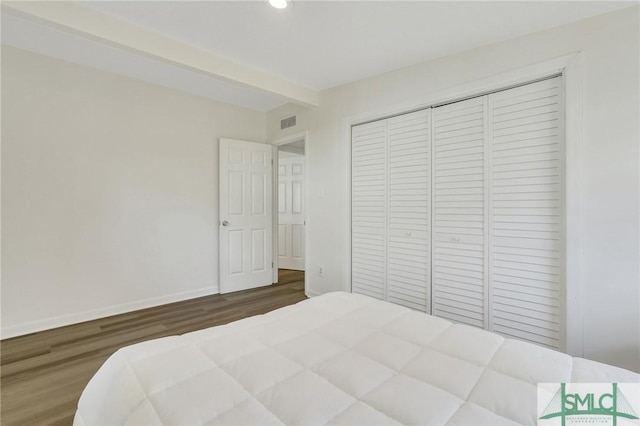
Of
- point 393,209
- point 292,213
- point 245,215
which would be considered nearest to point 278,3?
point 393,209

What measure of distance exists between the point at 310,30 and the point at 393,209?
1695 mm

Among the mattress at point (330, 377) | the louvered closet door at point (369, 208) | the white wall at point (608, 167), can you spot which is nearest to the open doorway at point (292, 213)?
the louvered closet door at point (369, 208)

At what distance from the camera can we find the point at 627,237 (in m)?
1.83

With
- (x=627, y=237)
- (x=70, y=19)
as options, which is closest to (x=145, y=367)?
(x=70, y=19)

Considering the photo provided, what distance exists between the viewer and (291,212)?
5688 millimetres

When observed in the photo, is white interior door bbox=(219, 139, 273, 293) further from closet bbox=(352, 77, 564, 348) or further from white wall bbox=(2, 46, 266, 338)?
closet bbox=(352, 77, 564, 348)

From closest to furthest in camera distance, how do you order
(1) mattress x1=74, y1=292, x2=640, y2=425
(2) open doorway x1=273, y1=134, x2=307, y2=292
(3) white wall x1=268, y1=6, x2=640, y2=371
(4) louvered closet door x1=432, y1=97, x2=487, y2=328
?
1. (1) mattress x1=74, y1=292, x2=640, y2=425
2. (3) white wall x1=268, y1=6, x2=640, y2=371
3. (4) louvered closet door x1=432, y1=97, x2=487, y2=328
4. (2) open doorway x1=273, y1=134, x2=307, y2=292

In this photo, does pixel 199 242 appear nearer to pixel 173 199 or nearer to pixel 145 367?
pixel 173 199

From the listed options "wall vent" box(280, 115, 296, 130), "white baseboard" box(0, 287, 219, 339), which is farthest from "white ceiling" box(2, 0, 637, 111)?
"white baseboard" box(0, 287, 219, 339)

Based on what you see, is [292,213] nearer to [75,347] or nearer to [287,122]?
[287,122]

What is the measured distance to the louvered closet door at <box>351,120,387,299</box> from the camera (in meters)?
3.02

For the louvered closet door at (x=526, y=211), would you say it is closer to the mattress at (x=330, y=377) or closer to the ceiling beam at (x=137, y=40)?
the mattress at (x=330, y=377)

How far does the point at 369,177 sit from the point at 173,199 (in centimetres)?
229

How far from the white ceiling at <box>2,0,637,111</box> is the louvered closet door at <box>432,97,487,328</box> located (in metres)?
0.57
